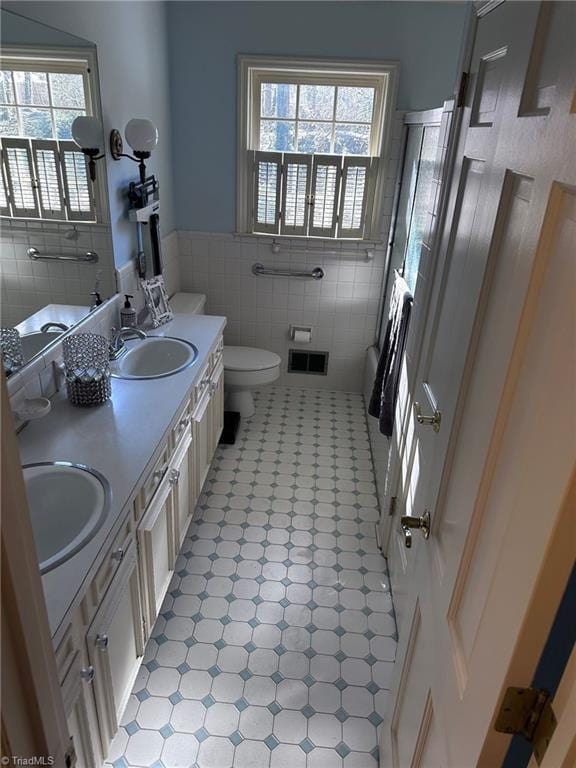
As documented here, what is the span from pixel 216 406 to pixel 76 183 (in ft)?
4.36

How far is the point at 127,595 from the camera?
1623 mm

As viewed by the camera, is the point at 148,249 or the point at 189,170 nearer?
the point at 148,249

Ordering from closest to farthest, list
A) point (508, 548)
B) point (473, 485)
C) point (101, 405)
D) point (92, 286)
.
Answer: point (508, 548) → point (473, 485) → point (101, 405) → point (92, 286)

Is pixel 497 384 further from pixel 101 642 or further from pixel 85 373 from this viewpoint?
pixel 85 373

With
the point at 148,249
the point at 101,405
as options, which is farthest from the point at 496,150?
the point at 148,249

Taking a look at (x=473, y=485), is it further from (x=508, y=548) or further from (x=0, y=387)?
(x=0, y=387)

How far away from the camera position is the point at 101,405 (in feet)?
6.58

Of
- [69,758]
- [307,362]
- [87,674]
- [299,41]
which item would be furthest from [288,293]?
[69,758]

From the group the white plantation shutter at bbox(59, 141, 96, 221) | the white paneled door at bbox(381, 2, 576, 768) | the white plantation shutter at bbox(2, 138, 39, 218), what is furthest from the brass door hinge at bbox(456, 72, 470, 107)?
the white plantation shutter at bbox(59, 141, 96, 221)

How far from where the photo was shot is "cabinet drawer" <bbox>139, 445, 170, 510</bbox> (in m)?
1.73

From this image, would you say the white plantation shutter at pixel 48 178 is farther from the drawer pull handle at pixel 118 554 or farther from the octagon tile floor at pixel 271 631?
the octagon tile floor at pixel 271 631

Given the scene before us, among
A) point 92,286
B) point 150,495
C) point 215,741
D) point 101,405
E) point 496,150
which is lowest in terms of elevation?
point 215,741

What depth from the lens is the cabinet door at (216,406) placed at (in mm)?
2825

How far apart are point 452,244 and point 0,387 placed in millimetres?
1148
